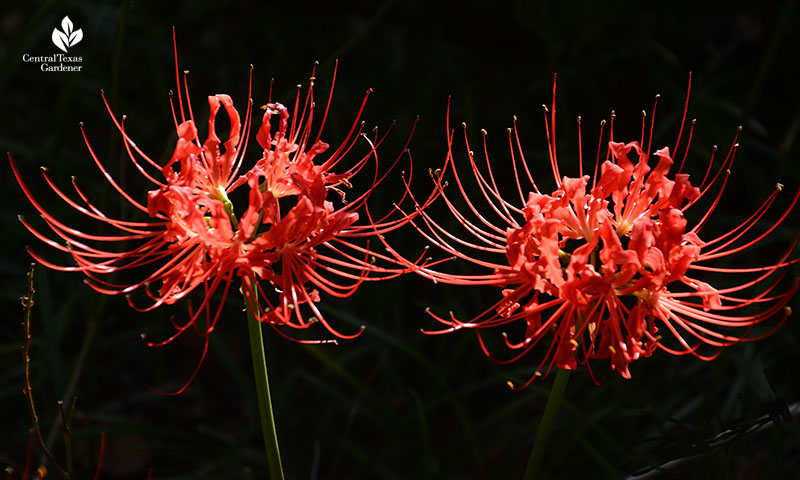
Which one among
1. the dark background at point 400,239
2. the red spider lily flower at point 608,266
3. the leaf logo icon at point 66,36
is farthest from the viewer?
the leaf logo icon at point 66,36

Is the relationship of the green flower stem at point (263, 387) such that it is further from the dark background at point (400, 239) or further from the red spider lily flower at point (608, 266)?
the dark background at point (400, 239)

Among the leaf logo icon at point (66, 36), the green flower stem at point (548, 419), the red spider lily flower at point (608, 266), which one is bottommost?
the green flower stem at point (548, 419)

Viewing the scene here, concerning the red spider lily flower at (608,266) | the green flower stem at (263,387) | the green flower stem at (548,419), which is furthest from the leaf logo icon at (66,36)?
the green flower stem at (548,419)

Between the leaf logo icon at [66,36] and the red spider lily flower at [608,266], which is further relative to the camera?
the leaf logo icon at [66,36]

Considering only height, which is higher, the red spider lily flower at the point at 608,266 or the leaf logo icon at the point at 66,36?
the leaf logo icon at the point at 66,36

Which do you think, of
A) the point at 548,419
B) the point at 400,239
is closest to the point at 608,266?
the point at 548,419

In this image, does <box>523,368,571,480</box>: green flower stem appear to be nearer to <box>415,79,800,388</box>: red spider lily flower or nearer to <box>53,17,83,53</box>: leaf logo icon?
<box>415,79,800,388</box>: red spider lily flower

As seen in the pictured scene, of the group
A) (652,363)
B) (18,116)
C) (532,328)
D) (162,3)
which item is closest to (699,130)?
(652,363)
